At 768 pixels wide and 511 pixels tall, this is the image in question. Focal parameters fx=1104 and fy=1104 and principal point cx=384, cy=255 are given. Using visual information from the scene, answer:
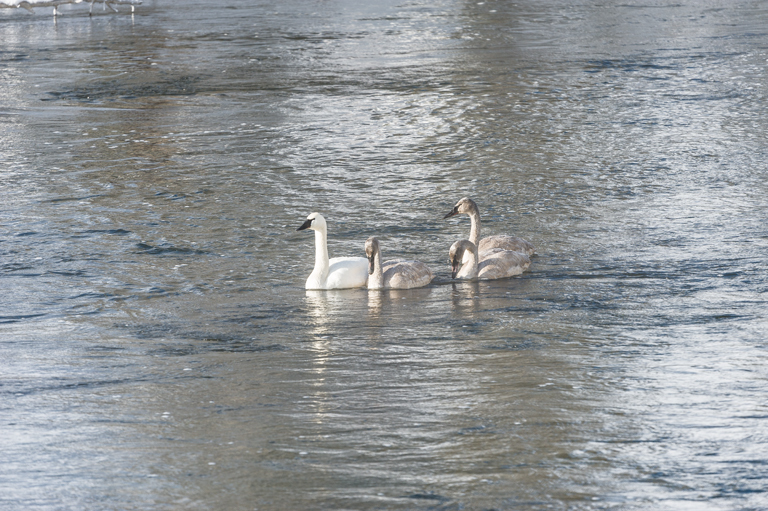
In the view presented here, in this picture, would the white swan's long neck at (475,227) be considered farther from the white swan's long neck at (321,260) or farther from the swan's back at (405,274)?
the white swan's long neck at (321,260)

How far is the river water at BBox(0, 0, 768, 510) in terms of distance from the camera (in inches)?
244

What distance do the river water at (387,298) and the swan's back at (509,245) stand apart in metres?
0.26

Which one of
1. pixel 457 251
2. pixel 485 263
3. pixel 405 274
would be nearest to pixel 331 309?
pixel 405 274

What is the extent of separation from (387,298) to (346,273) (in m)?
0.53

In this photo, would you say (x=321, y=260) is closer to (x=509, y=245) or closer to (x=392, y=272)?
(x=392, y=272)

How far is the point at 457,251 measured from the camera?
33.3 ft

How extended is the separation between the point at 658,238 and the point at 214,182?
6197mm

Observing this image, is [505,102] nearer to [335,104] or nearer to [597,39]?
[335,104]

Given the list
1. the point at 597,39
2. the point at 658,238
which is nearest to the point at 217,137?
the point at 658,238

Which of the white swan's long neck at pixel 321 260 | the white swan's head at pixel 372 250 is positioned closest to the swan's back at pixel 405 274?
the white swan's head at pixel 372 250

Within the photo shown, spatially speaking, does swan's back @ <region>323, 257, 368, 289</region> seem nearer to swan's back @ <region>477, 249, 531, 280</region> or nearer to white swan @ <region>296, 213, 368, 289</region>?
white swan @ <region>296, 213, 368, 289</region>

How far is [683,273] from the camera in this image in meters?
9.97

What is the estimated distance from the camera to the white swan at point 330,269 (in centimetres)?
1005

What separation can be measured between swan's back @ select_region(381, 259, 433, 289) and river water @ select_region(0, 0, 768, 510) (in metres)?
0.16
